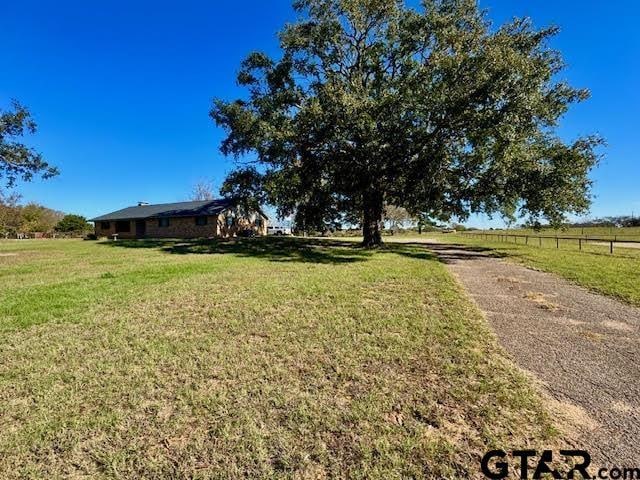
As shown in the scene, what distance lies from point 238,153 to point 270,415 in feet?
59.5

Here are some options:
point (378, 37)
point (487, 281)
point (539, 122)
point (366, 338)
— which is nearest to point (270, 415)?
point (366, 338)

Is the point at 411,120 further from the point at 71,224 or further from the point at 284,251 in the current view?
the point at 71,224

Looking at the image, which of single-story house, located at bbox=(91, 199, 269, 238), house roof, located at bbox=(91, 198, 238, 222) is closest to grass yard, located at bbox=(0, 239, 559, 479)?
single-story house, located at bbox=(91, 199, 269, 238)

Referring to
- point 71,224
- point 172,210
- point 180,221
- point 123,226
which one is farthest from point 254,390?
point 71,224

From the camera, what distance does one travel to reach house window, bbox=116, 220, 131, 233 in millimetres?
38303

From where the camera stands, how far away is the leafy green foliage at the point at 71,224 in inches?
2028

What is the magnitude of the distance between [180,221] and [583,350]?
35.0m

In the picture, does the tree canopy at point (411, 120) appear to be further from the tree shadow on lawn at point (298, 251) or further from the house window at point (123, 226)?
the house window at point (123, 226)

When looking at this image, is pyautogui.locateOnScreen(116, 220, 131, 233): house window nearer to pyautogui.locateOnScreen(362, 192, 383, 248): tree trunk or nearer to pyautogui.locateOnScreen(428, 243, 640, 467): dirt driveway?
pyautogui.locateOnScreen(362, 192, 383, 248): tree trunk

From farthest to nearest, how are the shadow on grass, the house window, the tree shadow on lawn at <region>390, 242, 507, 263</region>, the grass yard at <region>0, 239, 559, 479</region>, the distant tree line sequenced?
the distant tree line → the house window → the tree shadow on lawn at <region>390, 242, 507, 263</region> → the shadow on grass → the grass yard at <region>0, 239, 559, 479</region>

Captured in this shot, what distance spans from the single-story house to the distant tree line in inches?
544

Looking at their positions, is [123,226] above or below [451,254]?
above

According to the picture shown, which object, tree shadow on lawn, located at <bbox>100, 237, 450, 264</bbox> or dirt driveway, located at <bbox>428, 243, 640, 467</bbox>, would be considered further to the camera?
tree shadow on lawn, located at <bbox>100, 237, 450, 264</bbox>

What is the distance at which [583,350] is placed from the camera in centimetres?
442
